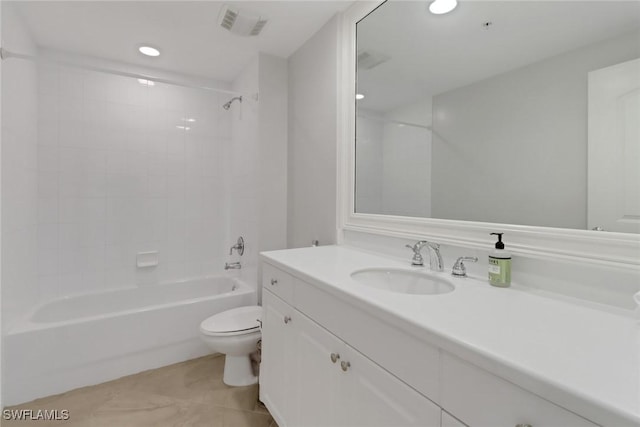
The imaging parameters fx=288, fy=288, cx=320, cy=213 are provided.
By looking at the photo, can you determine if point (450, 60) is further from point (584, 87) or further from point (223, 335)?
point (223, 335)

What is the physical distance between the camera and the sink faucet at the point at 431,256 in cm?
117

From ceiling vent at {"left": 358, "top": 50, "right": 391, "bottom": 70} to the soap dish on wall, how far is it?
2355 millimetres

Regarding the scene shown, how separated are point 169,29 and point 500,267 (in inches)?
94.0

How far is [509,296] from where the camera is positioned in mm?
863

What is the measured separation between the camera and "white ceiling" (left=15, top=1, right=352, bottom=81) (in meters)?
1.73

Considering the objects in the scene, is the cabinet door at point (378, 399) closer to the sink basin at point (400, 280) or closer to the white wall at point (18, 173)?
the sink basin at point (400, 280)

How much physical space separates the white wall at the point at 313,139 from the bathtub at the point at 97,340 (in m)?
0.79

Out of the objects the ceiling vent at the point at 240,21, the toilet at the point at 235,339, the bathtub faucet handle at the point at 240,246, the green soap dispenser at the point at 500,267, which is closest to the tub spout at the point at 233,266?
the bathtub faucet handle at the point at 240,246

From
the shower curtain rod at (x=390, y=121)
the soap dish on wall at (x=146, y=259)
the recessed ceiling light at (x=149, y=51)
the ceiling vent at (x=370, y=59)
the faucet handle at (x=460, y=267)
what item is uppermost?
the recessed ceiling light at (x=149, y=51)

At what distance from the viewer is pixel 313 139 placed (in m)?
2.03

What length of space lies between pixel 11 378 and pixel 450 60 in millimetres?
2849

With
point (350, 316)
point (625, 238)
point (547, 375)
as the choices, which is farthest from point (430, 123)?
point (547, 375)

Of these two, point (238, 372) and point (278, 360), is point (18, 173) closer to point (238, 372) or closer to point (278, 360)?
point (238, 372)

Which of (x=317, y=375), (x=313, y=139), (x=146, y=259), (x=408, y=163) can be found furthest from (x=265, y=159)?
(x=317, y=375)
